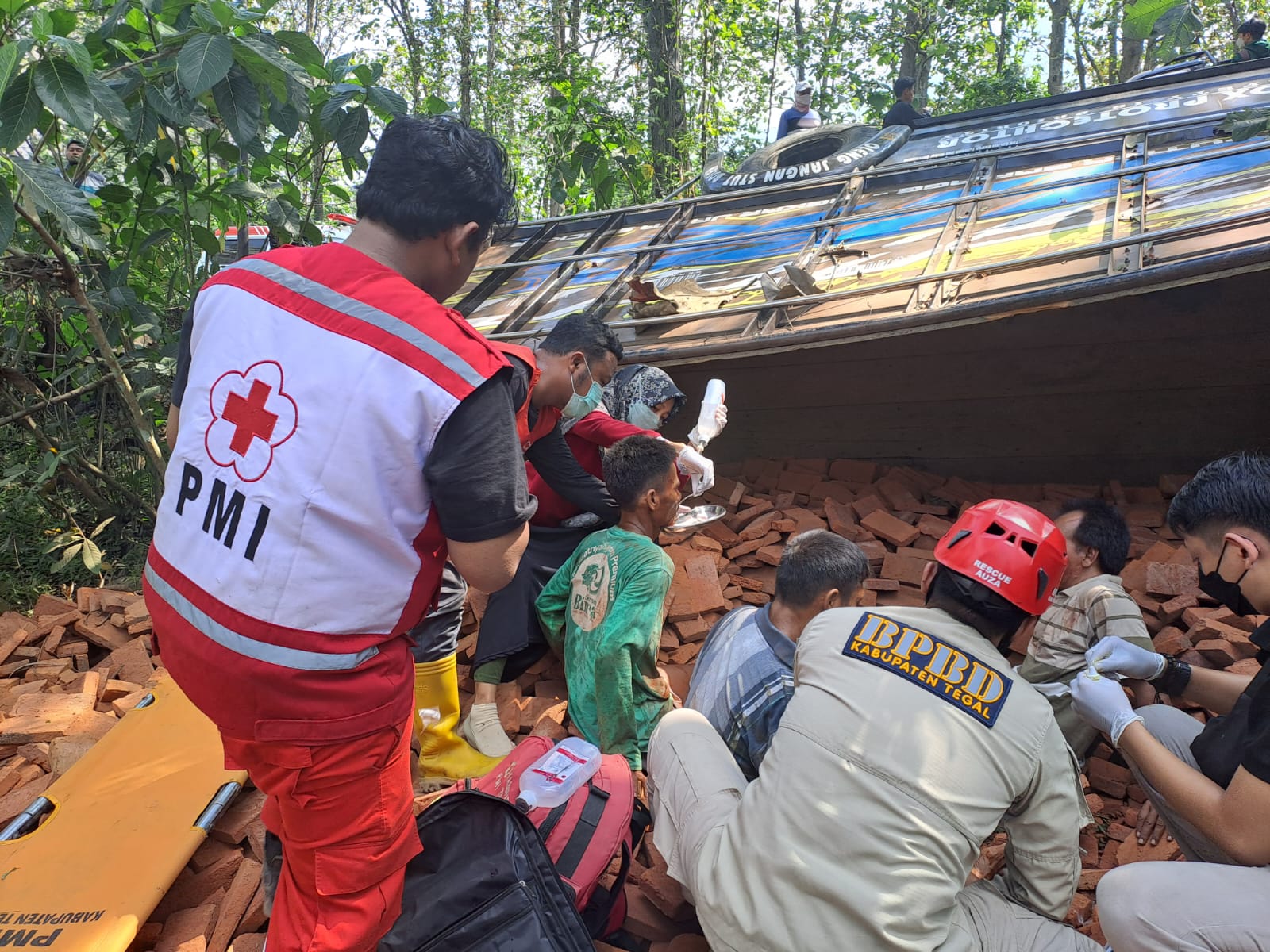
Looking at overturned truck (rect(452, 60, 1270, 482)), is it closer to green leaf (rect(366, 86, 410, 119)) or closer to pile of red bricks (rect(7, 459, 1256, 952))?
pile of red bricks (rect(7, 459, 1256, 952))

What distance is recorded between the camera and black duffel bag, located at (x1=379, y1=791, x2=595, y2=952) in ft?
5.73

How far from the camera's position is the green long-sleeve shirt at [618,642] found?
2705mm

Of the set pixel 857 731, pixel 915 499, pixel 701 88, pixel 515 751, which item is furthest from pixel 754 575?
pixel 701 88

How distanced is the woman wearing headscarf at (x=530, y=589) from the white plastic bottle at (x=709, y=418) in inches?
14.7

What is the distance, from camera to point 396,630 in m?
1.62

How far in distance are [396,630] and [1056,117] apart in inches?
250

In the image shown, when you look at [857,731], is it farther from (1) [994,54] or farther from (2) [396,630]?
(1) [994,54]

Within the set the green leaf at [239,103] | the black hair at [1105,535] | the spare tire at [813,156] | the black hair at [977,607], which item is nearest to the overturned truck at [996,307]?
the spare tire at [813,156]

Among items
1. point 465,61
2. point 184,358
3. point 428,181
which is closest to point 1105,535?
point 428,181

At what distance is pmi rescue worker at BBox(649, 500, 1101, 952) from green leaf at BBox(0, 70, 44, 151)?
295 cm

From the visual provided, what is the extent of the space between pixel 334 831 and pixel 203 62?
8.49 ft

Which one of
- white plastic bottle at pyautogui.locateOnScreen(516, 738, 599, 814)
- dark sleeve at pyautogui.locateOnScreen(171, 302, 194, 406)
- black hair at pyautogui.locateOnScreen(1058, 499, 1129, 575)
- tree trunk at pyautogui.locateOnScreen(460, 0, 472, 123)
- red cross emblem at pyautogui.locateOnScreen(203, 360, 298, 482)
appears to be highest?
tree trunk at pyautogui.locateOnScreen(460, 0, 472, 123)

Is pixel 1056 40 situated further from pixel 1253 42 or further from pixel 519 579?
pixel 519 579

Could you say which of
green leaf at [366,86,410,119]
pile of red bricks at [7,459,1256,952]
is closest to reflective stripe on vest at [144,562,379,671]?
pile of red bricks at [7,459,1256,952]
